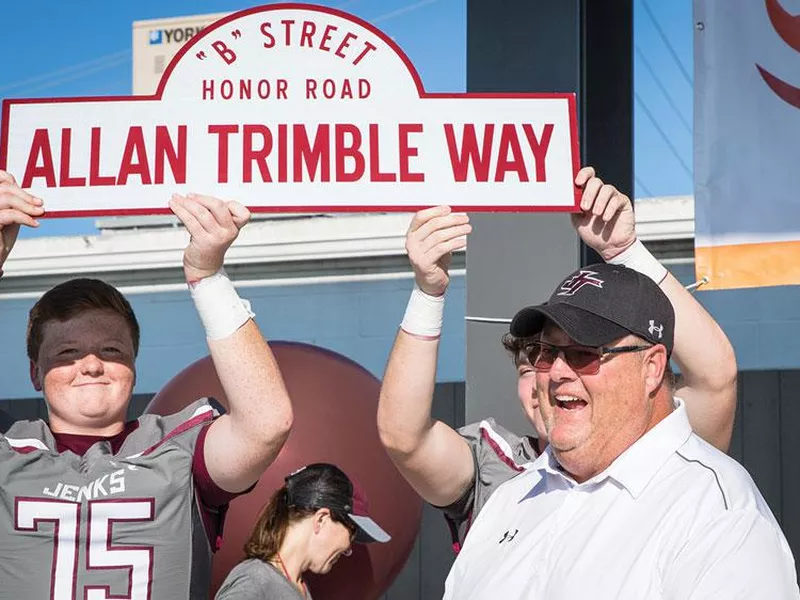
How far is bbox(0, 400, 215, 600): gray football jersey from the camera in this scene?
9.38ft

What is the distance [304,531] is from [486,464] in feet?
2.94

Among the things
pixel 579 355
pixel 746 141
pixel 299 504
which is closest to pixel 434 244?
pixel 579 355

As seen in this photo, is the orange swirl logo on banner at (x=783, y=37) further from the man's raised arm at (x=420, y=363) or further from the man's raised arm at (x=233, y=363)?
the man's raised arm at (x=233, y=363)

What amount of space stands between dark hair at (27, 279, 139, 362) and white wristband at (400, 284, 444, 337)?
67 cm

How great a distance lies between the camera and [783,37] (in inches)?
167

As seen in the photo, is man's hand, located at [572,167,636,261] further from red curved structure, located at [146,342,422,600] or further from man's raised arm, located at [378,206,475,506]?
red curved structure, located at [146,342,422,600]

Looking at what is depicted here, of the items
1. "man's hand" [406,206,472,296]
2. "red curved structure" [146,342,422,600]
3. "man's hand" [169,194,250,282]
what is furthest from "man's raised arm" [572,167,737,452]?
"red curved structure" [146,342,422,600]

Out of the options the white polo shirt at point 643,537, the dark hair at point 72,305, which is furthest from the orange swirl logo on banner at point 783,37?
the dark hair at point 72,305

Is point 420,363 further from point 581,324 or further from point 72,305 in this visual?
point 72,305

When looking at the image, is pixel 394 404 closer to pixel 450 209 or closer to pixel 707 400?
pixel 450 209

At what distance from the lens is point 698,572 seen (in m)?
2.01

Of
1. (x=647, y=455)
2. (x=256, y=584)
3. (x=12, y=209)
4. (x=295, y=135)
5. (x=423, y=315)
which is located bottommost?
(x=256, y=584)

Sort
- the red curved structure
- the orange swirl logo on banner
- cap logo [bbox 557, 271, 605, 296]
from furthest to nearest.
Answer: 1. the orange swirl logo on banner
2. the red curved structure
3. cap logo [bbox 557, 271, 605, 296]

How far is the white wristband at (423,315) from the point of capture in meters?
2.90
